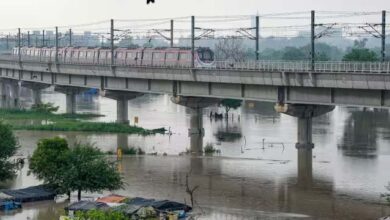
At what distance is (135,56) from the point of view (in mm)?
82062

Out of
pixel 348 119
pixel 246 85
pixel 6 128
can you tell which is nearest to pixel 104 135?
pixel 246 85

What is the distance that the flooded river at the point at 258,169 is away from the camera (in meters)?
40.9

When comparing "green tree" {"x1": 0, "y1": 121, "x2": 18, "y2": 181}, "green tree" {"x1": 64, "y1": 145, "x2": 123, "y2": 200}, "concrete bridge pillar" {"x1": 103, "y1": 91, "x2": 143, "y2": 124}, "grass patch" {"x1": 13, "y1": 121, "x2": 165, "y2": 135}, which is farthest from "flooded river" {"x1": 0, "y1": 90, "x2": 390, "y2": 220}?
"concrete bridge pillar" {"x1": 103, "y1": 91, "x2": 143, "y2": 124}

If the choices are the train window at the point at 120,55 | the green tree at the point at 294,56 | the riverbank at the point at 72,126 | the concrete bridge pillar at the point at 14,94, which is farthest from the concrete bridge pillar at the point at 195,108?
the green tree at the point at 294,56

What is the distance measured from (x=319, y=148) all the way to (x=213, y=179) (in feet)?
54.0

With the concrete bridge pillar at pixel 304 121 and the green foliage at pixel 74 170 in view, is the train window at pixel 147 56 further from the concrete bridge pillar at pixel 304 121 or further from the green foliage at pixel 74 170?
the green foliage at pixel 74 170

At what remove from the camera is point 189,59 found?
73188mm

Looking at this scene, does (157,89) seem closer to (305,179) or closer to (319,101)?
(319,101)

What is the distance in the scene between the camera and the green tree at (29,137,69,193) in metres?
42.1

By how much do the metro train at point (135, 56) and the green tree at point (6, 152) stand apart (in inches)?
998

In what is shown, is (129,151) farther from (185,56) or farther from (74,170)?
(74,170)

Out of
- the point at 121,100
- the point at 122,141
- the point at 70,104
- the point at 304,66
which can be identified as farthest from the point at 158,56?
the point at 304,66

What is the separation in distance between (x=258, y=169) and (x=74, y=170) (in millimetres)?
15712

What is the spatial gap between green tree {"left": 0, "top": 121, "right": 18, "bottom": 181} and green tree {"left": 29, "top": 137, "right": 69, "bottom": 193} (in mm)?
1903
